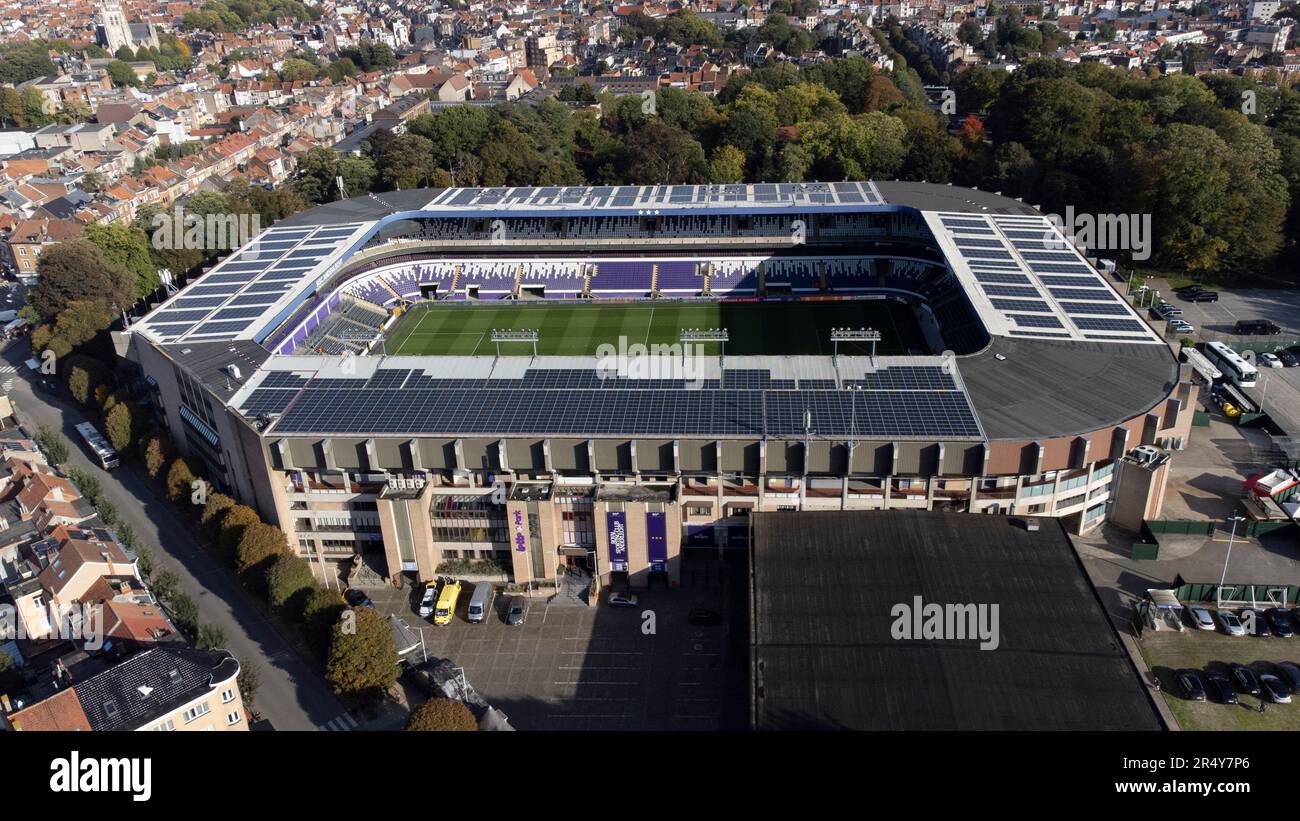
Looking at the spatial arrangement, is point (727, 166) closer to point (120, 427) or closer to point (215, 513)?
point (120, 427)

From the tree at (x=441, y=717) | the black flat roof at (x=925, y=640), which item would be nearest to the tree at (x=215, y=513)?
the tree at (x=441, y=717)

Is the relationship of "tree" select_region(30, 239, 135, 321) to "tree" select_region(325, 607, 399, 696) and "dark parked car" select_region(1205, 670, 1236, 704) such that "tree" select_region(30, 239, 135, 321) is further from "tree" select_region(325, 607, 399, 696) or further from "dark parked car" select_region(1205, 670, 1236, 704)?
"dark parked car" select_region(1205, 670, 1236, 704)

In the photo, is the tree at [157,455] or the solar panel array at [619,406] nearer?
the solar panel array at [619,406]

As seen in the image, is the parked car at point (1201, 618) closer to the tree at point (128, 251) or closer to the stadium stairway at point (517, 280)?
the stadium stairway at point (517, 280)

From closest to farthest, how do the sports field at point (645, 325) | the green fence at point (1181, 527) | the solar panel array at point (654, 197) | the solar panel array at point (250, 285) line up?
the green fence at point (1181, 527) → the solar panel array at point (250, 285) → the sports field at point (645, 325) → the solar panel array at point (654, 197)

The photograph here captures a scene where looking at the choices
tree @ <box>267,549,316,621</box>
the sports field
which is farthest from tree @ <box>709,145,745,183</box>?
tree @ <box>267,549,316,621</box>

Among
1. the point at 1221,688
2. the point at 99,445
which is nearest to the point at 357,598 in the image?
the point at 99,445
